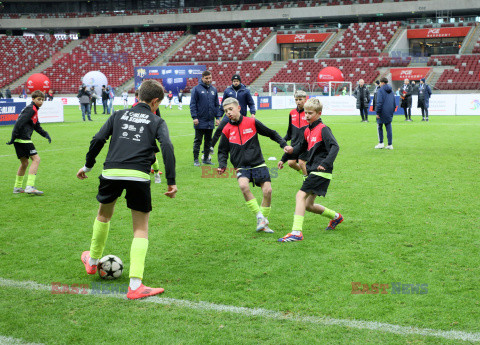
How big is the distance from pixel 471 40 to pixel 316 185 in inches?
1999

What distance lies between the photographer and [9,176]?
11.4 metres

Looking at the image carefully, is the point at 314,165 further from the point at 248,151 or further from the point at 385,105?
the point at 385,105

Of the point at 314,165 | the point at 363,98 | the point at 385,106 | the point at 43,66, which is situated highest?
the point at 43,66

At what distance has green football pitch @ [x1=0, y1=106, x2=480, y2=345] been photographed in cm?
378

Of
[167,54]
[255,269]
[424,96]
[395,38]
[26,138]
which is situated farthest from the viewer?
[167,54]

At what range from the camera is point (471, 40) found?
49750 mm

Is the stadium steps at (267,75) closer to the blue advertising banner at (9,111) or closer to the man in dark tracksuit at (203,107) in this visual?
the blue advertising banner at (9,111)

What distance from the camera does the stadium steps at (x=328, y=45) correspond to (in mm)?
53744

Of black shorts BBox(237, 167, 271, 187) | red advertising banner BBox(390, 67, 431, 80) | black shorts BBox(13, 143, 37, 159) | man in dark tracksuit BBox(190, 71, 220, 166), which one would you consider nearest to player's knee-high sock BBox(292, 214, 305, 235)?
black shorts BBox(237, 167, 271, 187)

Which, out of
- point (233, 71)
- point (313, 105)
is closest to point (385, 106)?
point (313, 105)

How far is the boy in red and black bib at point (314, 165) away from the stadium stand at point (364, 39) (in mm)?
47966

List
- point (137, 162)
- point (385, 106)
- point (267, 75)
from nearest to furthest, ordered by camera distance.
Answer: point (137, 162)
point (385, 106)
point (267, 75)

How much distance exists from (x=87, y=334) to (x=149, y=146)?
5.53 feet

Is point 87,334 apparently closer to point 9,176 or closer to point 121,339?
point 121,339
